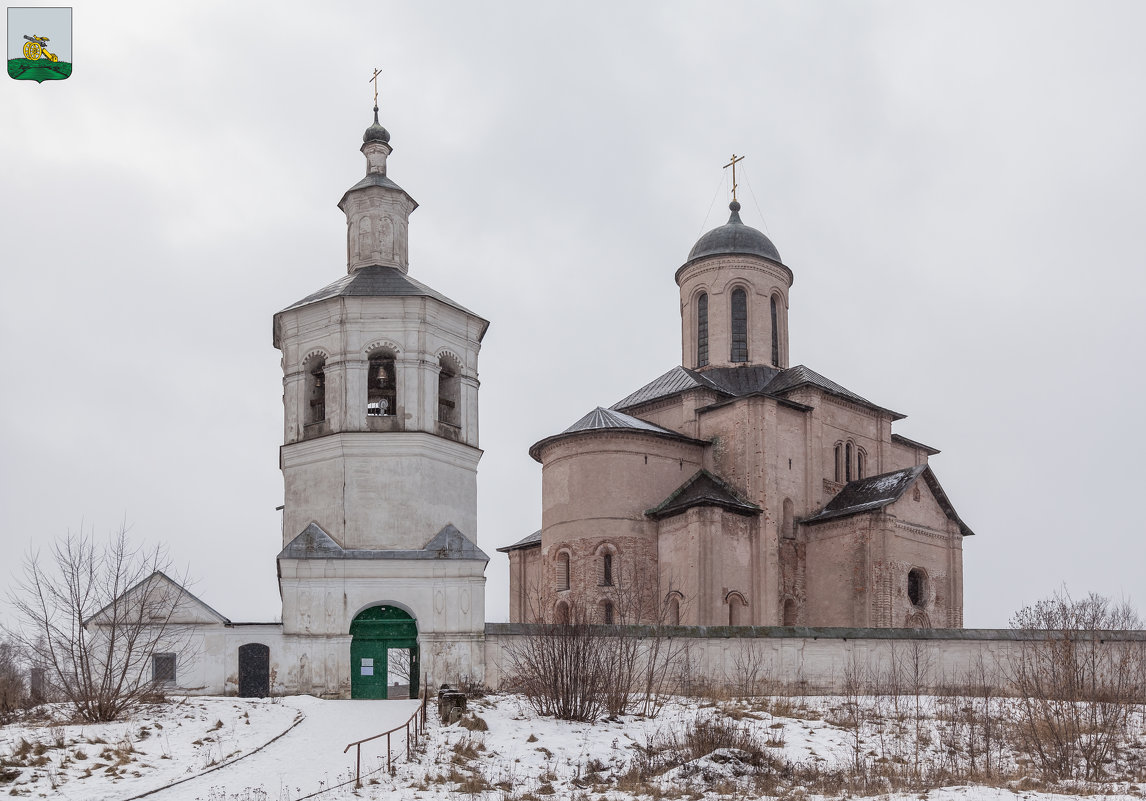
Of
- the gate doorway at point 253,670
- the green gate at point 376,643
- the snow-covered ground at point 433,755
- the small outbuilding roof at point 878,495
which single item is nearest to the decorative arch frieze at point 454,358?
the green gate at point 376,643

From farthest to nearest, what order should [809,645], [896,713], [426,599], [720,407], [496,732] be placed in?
[720,407] → [809,645] → [426,599] → [896,713] → [496,732]

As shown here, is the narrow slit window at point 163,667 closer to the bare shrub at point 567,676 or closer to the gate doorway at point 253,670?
the gate doorway at point 253,670

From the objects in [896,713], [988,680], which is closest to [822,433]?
[988,680]

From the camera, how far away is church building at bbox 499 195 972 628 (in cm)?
2798

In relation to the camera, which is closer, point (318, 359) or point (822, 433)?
point (318, 359)

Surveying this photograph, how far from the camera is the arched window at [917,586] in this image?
29438mm

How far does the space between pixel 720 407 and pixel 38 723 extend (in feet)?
61.9

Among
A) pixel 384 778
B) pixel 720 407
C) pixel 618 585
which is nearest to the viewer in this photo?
pixel 384 778

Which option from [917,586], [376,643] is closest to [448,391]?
[376,643]

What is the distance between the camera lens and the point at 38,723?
15.4 m

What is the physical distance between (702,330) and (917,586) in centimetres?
976

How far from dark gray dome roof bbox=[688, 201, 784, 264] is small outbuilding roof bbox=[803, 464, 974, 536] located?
25.4ft

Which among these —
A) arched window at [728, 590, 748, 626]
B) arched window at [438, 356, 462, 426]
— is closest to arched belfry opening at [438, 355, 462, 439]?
arched window at [438, 356, 462, 426]

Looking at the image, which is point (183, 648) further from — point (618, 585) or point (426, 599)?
point (618, 585)
